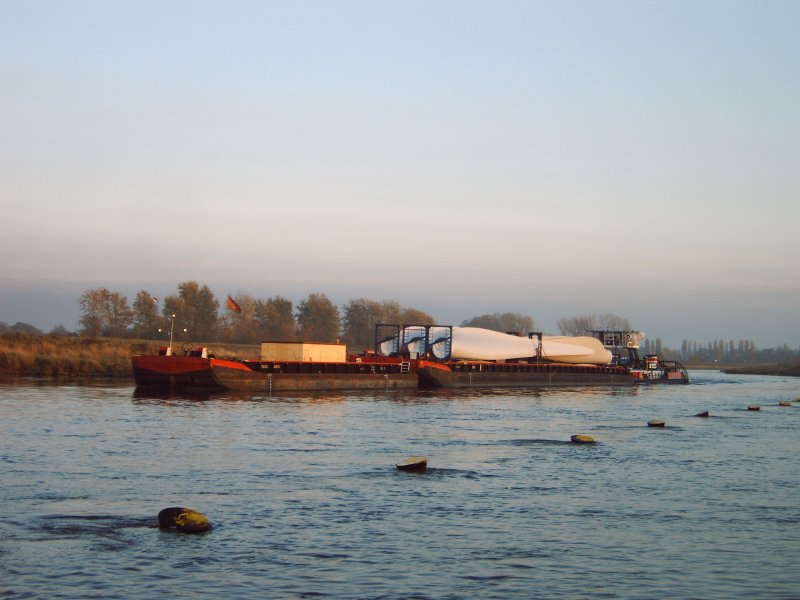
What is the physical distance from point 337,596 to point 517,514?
7.26 metres

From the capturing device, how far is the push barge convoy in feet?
178

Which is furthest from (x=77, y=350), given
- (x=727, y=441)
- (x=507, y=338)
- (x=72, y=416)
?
(x=727, y=441)

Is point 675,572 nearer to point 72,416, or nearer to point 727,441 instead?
point 727,441

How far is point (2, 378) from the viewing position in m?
63.6

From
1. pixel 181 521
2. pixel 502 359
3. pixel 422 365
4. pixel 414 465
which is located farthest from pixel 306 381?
pixel 181 521

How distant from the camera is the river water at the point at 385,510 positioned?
14.9 meters

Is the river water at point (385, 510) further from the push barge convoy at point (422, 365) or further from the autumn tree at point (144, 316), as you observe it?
the autumn tree at point (144, 316)

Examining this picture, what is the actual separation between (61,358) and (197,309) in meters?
54.0

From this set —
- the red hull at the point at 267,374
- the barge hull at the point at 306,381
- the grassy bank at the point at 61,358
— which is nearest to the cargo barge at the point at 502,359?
the barge hull at the point at 306,381

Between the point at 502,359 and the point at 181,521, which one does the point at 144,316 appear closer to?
the point at 502,359

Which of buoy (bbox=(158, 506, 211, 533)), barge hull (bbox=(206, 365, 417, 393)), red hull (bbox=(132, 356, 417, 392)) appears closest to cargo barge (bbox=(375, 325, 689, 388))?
barge hull (bbox=(206, 365, 417, 393))

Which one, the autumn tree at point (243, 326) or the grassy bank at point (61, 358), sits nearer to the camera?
the grassy bank at point (61, 358)

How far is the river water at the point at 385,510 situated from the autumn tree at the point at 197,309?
284ft

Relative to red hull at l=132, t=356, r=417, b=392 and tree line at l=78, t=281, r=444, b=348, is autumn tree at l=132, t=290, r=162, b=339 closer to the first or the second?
tree line at l=78, t=281, r=444, b=348
